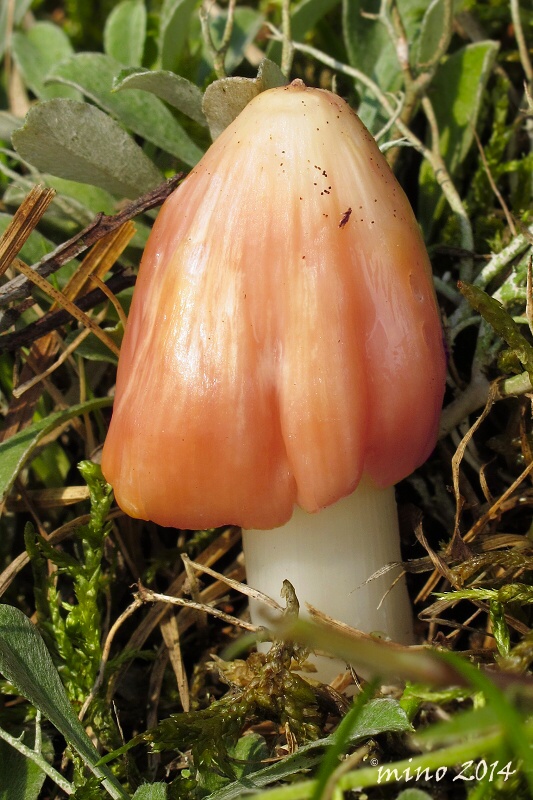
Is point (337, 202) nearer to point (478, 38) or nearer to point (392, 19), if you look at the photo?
point (392, 19)

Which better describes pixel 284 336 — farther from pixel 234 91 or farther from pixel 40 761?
pixel 40 761

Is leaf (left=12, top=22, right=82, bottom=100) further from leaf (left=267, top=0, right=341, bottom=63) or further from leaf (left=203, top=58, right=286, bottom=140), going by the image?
leaf (left=203, top=58, right=286, bottom=140)

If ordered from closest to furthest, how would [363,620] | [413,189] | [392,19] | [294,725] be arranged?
[294,725]
[363,620]
[392,19]
[413,189]

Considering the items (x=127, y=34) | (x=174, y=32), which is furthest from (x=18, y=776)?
(x=127, y=34)

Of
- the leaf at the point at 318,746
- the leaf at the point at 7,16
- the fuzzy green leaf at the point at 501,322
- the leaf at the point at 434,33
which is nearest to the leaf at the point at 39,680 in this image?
the leaf at the point at 318,746

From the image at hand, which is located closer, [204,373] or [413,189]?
[204,373]

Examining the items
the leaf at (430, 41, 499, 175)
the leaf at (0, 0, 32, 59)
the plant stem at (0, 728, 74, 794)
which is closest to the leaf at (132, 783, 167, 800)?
the plant stem at (0, 728, 74, 794)

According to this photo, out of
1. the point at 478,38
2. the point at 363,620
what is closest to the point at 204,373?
the point at 363,620
